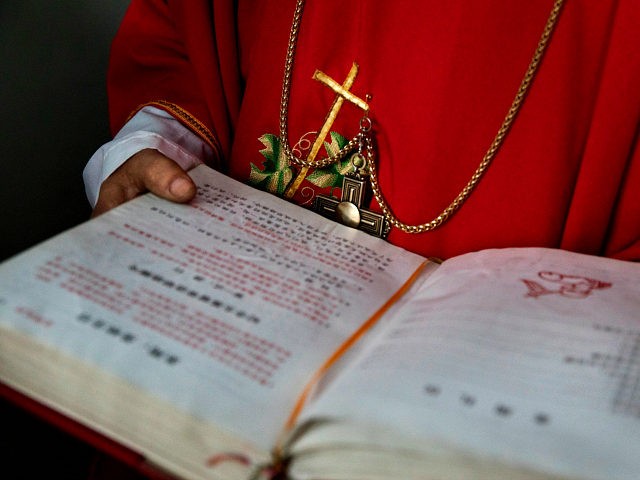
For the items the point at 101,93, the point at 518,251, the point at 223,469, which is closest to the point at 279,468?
the point at 223,469

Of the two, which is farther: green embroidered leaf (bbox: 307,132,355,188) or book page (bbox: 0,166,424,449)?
green embroidered leaf (bbox: 307,132,355,188)

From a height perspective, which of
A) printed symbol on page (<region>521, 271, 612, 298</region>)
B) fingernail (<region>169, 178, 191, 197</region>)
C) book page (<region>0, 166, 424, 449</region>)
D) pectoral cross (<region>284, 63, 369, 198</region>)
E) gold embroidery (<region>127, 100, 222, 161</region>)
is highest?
pectoral cross (<region>284, 63, 369, 198</region>)

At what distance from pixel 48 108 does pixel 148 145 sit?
41cm

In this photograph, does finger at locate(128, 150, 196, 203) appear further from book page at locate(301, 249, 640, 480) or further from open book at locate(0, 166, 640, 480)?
book page at locate(301, 249, 640, 480)

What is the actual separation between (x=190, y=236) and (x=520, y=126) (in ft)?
1.33

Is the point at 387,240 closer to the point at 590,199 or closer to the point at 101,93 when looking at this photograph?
the point at 590,199

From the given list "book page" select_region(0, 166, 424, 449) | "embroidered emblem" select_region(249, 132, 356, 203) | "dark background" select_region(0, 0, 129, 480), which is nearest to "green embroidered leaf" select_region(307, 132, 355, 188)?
"embroidered emblem" select_region(249, 132, 356, 203)

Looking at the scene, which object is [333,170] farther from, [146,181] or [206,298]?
[206,298]

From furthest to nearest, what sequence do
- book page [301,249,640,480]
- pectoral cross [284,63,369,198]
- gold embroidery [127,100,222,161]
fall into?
gold embroidery [127,100,222,161] < pectoral cross [284,63,369,198] < book page [301,249,640,480]

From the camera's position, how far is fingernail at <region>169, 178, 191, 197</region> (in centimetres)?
76

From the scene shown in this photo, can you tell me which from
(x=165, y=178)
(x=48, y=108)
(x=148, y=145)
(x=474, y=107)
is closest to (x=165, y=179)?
(x=165, y=178)

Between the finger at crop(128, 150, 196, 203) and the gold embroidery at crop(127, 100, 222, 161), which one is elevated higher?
the gold embroidery at crop(127, 100, 222, 161)

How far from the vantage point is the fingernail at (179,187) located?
2.48 ft

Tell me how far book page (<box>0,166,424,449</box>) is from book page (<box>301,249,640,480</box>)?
5 cm
